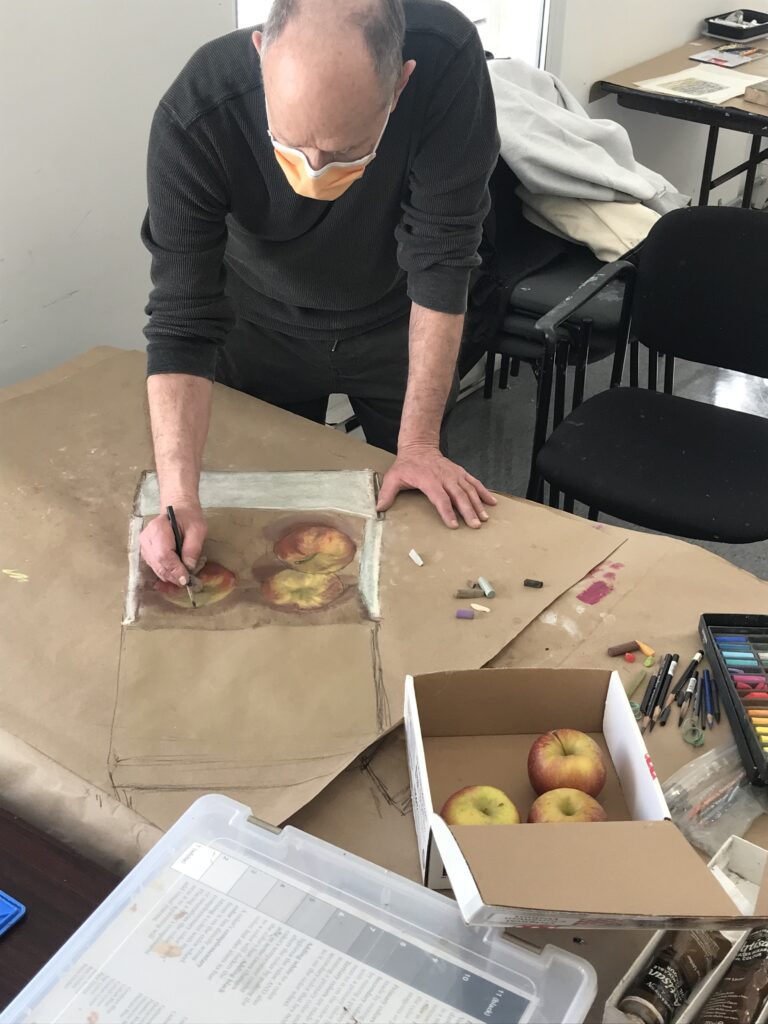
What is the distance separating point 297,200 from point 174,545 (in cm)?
55

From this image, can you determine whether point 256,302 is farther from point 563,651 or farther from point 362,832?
point 362,832

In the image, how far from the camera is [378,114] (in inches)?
44.3

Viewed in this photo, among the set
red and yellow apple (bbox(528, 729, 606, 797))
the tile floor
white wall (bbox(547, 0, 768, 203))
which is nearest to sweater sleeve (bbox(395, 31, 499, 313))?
red and yellow apple (bbox(528, 729, 606, 797))

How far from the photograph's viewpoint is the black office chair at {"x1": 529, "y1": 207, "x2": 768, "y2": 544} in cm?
176

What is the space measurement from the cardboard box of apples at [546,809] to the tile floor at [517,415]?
1681 millimetres

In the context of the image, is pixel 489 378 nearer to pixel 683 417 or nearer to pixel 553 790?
pixel 683 417

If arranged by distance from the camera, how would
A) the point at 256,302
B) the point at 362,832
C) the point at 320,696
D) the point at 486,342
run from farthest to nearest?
the point at 486,342 < the point at 256,302 < the point at 320,696 < the point at 362,832

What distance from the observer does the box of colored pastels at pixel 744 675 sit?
3.33 feet

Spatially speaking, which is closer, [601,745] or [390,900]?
[390,900]

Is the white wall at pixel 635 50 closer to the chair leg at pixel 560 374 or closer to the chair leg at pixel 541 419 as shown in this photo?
the chair leg at pixel 560 374

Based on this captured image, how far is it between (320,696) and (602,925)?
42 centimetres

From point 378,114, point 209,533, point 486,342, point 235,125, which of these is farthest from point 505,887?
point 486,342

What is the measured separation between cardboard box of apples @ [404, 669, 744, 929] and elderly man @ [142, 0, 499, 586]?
380mm

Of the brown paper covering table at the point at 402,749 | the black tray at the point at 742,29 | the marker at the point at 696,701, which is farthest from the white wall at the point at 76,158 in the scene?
the black tray at the point at 742,29
